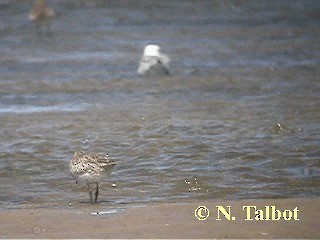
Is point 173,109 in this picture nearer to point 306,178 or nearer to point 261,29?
point 306,178

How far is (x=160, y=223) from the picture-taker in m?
7.64

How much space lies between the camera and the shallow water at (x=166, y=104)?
9.46 m

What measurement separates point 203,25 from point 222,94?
6697 millimetres

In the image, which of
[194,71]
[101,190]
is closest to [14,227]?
[101,190]

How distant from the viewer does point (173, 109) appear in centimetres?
1288

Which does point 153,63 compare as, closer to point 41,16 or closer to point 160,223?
point 41,16

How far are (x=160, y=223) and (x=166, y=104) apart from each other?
5680 mm

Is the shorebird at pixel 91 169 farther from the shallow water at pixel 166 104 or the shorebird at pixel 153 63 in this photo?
the shorebird at pixel 153 63

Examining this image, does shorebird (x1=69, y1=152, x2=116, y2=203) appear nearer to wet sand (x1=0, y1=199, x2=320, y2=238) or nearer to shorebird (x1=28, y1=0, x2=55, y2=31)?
wet sand (x1=0, y1=199, x2=320, y2=238)

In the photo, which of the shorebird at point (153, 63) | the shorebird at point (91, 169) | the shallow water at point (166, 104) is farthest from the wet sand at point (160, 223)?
the shorebird at point (153, 63)

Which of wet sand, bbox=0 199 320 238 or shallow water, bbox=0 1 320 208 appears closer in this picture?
wet sand, bbox=0 199 320 238

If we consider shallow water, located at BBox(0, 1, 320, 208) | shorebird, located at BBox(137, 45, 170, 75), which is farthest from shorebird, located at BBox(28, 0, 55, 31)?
shorebird, located at BBox(137, 45, 170, 75)

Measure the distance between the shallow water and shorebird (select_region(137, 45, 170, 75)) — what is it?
0.19 metres

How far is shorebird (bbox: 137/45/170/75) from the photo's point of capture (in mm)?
15167
